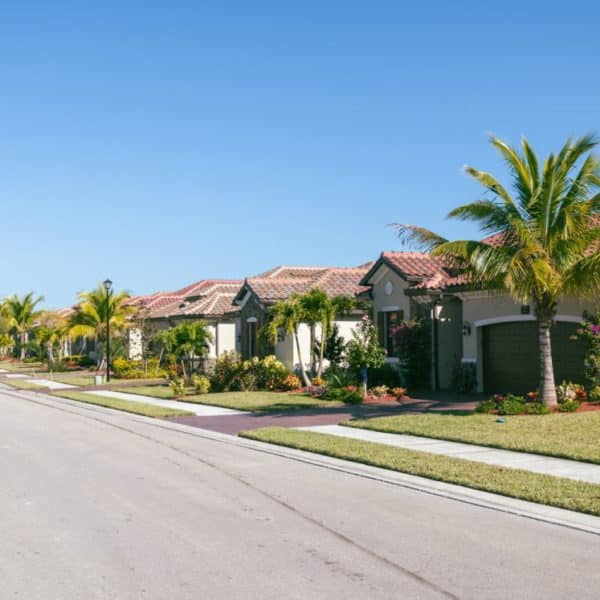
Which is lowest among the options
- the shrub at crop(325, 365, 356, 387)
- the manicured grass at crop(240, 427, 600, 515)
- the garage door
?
the manicured grass at crop(240, 427, 600, 515)

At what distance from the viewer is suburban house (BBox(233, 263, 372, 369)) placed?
106 feet

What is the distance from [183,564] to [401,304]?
21.4 meters

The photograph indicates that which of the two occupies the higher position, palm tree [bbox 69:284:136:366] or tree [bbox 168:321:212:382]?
palm tree [bbox 69:284:136:366]

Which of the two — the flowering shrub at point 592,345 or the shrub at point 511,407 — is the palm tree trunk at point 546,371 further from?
the flowering shrub at point 592,345

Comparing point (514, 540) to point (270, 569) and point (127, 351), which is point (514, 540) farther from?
point (127, 351)

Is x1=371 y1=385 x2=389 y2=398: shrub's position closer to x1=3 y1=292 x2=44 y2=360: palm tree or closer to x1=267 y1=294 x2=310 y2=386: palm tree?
x1=267 y1=294 x2=310 y2=386: palm tree

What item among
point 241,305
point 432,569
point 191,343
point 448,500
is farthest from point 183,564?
point 241,305

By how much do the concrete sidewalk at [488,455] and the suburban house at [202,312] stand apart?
19443mm

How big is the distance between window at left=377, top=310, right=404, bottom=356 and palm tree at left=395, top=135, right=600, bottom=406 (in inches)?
394

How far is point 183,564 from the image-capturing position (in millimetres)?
7184

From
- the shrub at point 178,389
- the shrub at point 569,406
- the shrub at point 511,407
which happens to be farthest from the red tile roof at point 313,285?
the shrub at point 569,406

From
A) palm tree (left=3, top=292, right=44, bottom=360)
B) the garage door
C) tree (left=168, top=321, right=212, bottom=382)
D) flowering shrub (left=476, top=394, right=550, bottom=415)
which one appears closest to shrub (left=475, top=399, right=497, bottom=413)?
flowering shrub (left=476, top=394, right=550, bottom=415)

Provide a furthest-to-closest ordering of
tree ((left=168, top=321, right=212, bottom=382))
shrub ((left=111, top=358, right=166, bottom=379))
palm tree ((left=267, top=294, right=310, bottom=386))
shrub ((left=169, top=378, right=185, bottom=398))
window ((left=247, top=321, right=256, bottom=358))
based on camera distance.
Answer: shrub ((left=111, top=358, right=166, bottom=379))
window ((left=247, top=321, right=256, bottom=358))
tree ((left=168, top=321, right=212, bottom=382))
shrub ((left=169, top=378, right=185, bottom=398))
palm tree ((left=267, top=294, right=310, bottom=386))

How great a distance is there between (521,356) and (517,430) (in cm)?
717
